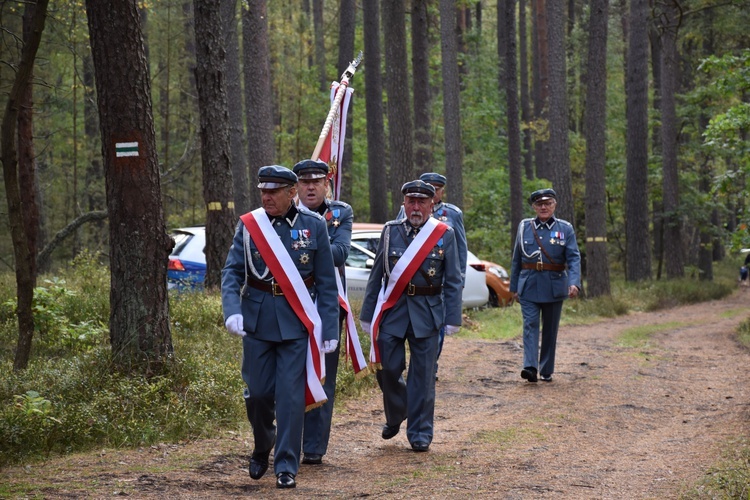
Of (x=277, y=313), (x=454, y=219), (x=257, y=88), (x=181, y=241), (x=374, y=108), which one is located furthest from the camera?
(x=374, y=108)

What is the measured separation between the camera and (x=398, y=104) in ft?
71.3

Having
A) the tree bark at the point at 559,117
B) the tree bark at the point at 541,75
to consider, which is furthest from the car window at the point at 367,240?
the tree bark at the point at 541,75

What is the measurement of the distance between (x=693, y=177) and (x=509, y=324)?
50.6ft

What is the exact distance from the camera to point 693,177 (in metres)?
30.4

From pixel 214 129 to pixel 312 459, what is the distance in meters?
7.25

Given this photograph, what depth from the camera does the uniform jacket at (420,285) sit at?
816cm

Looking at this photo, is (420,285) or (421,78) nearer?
(420,285)

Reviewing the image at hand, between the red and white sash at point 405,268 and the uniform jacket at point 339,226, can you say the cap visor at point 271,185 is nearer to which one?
the uniform jacket at point 339,226

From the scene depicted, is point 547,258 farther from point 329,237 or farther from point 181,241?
point 181,241

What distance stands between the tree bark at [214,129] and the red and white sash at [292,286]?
714 centimetres

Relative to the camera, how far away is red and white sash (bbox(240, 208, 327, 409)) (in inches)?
266

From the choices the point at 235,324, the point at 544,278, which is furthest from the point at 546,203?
the point at 235,324

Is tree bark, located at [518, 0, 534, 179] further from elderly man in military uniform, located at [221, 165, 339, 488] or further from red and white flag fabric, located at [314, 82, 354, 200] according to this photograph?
elderly man in military uniform, located at [221, 165, 339, 488]

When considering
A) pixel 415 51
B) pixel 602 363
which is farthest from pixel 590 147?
pixel 602 363
